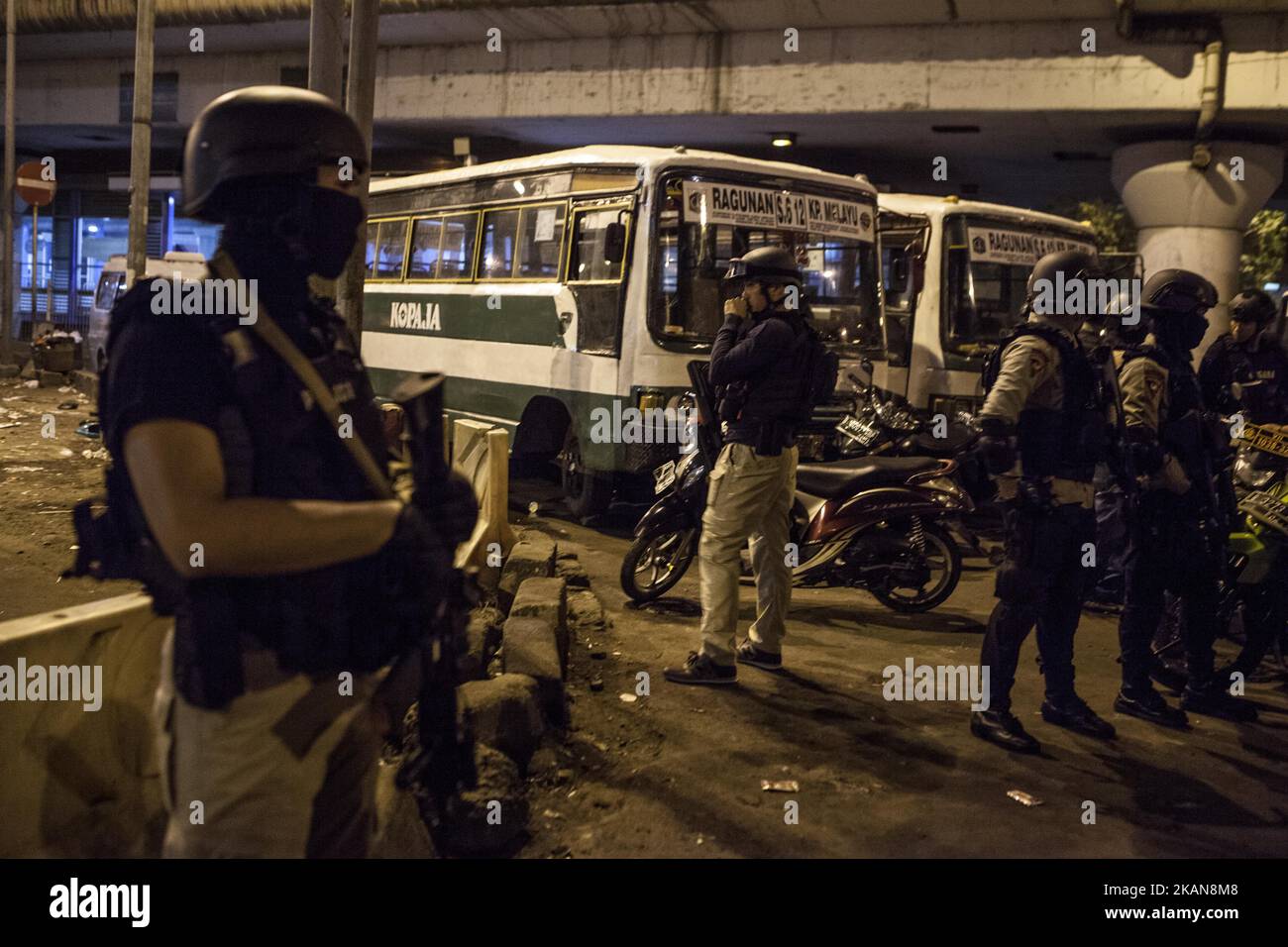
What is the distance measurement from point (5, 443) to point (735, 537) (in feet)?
33.6

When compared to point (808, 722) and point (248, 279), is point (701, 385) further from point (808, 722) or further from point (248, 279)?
point (248, 279)

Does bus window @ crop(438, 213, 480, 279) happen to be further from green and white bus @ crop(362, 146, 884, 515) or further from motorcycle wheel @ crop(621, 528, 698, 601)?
motorcycle wheel @ crop(621, 528, 698, 601)

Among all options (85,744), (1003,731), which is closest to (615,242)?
(1003,731)

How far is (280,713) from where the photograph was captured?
2.16m

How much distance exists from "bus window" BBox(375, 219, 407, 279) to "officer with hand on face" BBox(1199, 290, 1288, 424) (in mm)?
8632

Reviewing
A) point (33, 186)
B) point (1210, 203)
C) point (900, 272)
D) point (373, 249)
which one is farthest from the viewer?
point (33, 186)

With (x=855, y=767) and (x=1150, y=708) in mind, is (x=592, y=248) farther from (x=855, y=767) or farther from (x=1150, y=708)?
(x=855, y=767)

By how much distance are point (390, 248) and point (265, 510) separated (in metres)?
12.2

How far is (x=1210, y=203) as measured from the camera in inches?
647

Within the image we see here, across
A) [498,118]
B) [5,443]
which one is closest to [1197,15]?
[498,118]

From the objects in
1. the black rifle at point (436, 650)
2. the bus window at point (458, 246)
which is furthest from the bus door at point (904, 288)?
the black rifle at point (436, 650)

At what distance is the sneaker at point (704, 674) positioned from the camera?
5.91m

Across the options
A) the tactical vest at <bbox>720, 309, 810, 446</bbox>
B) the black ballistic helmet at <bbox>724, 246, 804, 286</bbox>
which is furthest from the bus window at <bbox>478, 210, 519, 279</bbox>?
the tactical vest at <bbox>720, 309, 810, 446</bbox>

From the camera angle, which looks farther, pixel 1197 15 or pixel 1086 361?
pixel 1197 15
